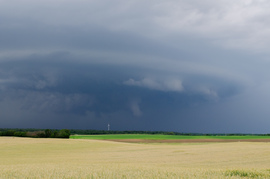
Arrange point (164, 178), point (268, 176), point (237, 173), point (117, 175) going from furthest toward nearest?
point (237, 173) < point (268, 176) < point (117, 175) < point (164, 178)

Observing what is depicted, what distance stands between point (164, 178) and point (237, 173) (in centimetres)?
441

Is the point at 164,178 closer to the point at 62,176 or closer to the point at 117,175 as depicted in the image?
the point at 117,175

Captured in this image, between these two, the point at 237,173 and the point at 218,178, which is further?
the point at 237,173

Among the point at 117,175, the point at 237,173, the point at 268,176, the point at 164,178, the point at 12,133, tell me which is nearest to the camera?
the point at 164,178

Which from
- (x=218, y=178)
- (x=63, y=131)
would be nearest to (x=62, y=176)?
(x=218, y=178)

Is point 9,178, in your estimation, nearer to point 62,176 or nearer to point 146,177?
point 62,176

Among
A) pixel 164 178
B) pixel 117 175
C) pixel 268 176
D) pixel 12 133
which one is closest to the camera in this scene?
pixel 164 178

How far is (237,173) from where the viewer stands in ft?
43.6

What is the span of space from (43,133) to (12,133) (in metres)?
9.53

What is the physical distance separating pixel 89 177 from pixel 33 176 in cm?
210

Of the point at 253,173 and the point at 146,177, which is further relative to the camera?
the point at 253,173

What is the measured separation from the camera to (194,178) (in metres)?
10.8

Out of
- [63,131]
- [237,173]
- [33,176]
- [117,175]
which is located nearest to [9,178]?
[33,176]

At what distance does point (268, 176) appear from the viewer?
12266 mm
